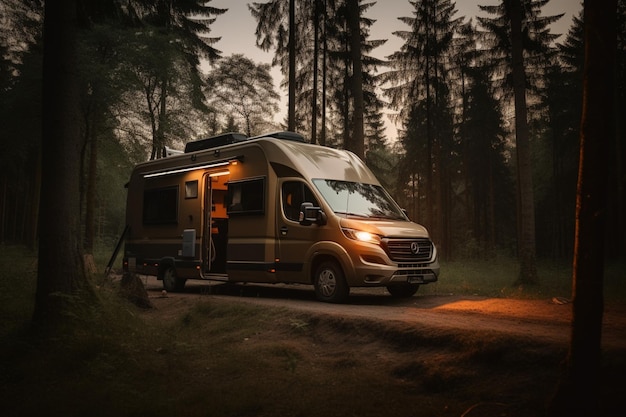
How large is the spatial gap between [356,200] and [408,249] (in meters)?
1.57

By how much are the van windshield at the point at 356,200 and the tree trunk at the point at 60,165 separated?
4.64 m

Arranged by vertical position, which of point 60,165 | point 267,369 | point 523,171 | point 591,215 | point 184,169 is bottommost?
point 267,369

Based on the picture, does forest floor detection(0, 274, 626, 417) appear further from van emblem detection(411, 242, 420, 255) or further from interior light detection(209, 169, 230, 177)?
interior light detection(209, 169, 230, 177)

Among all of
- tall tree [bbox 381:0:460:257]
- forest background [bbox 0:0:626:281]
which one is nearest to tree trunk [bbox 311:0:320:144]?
forest background [bbox 0:0:626:281]

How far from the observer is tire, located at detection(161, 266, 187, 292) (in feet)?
43.3

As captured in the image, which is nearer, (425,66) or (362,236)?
(362,236)

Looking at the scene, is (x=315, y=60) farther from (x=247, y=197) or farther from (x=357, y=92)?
(x=247, y=197)

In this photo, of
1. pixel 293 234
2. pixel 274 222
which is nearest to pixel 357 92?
pixel 274 222

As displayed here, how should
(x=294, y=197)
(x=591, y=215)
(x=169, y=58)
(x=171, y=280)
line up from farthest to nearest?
1. (x=169, y=58)
2. (x=171, y=280)
3. (x=294, y=197)
4. (x=591, y=215)

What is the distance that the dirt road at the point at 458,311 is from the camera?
6168 millimetres

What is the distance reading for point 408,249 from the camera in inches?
372

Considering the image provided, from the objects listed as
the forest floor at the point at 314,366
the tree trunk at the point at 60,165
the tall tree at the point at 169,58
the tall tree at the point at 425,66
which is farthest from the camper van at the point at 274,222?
the tall tree at the point at 425,66

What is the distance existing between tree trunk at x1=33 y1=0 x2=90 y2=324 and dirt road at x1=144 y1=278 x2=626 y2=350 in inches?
121

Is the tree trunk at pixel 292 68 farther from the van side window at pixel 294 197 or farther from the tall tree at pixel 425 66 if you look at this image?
the van side window at pixel 294 197
